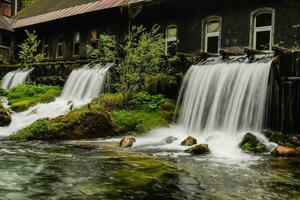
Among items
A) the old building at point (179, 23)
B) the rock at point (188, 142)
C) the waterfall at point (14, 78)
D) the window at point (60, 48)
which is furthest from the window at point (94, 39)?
the rock at point (188, 142)

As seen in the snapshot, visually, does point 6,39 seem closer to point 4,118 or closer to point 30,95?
point 30,95

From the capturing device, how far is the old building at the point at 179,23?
1823cm

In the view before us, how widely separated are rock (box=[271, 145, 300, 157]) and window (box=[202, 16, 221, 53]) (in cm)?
964

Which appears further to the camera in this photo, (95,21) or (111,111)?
(95,21)

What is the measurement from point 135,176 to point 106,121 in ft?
23.3

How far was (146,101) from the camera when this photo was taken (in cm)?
1789

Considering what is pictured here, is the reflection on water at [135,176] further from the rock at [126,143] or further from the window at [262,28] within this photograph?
the window at [262,28]

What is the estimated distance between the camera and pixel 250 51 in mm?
15156

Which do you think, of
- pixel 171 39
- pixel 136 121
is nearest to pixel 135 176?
pixel 136 121

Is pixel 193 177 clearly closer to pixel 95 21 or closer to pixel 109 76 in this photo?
pixel 109 76

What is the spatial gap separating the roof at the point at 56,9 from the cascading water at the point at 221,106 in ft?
27.1

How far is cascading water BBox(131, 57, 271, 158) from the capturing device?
1371 centimetres

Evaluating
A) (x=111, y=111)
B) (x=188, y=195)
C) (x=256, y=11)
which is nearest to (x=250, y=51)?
(x=256, y=11)

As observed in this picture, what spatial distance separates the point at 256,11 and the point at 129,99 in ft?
21.7
